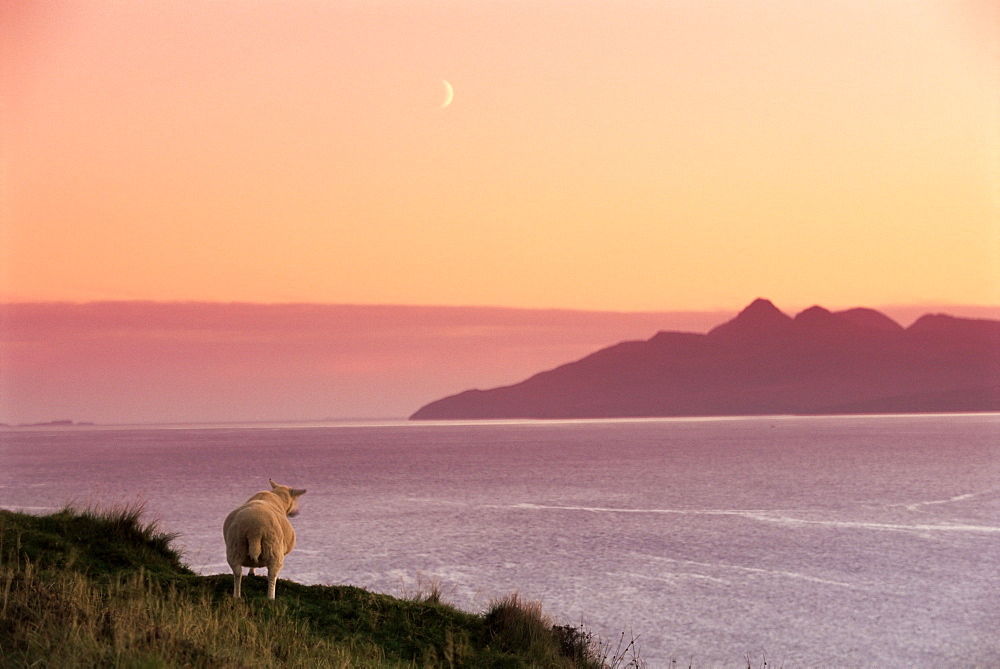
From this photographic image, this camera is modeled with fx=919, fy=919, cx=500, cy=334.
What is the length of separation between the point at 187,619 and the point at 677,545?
4491 cm

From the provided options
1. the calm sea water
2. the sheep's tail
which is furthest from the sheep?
the calm sea water

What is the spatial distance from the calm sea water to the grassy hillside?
5.74m

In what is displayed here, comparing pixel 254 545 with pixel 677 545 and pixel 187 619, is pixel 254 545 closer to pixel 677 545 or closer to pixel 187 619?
pixel 187 619

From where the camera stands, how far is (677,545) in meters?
53.3

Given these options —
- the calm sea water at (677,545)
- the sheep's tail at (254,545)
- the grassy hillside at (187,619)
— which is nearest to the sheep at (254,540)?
the sheep's tail at (254,545)

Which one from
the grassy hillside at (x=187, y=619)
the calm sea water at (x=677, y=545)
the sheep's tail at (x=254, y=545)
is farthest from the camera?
the calm sea water at (x=677, y=545)

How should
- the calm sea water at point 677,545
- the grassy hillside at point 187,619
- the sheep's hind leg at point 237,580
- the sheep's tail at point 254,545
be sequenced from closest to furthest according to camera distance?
the grassy hillside at point 187,619, the sheep's tail at point 254,545, the sheep's hind leg at point 237,580, the calm sea water at point 677,545

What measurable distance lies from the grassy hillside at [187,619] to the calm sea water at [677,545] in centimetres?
574

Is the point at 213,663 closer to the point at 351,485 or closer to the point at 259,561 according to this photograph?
the point at 259,561

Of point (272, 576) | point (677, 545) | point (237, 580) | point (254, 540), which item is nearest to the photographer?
point (254, 540)

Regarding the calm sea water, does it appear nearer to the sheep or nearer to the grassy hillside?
the grassy hillside

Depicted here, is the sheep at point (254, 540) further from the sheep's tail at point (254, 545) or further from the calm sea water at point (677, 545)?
the calm sea water at point (677, 545)

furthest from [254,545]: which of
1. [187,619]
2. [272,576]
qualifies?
[187,619]

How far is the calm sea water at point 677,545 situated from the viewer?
105 feet
